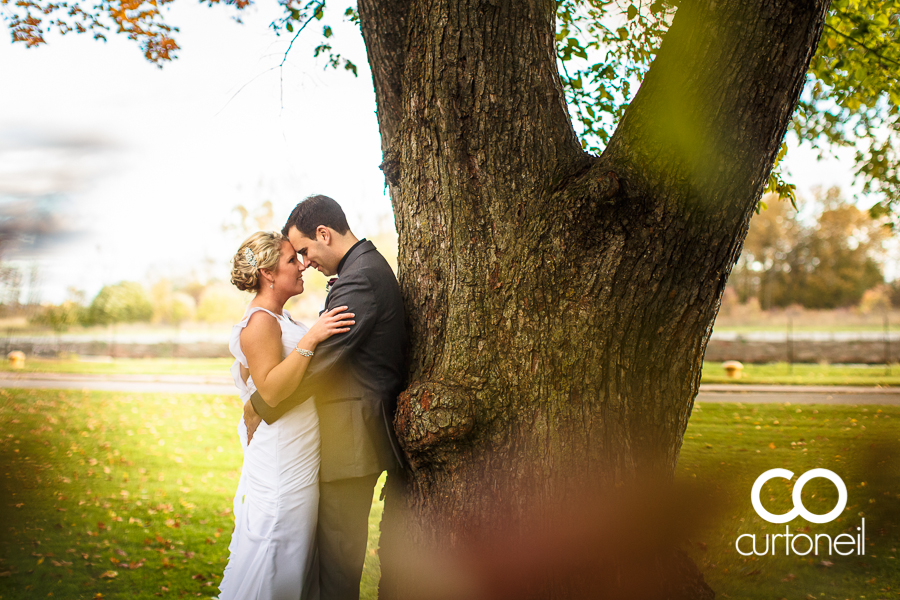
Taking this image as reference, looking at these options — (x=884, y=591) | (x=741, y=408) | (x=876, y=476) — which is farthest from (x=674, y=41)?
(x=741, y=408)

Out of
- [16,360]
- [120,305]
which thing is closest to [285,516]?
[16,360]

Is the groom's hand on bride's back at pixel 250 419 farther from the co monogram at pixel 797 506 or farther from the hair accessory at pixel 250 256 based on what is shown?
the co monogram at pixel 797 506

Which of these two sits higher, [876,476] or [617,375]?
[617,375]

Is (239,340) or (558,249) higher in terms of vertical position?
(558,249)

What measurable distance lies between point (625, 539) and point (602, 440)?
19.7 inches

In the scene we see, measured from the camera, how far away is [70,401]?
12.9 m

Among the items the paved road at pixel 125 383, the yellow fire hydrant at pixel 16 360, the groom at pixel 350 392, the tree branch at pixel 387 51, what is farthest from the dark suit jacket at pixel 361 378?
the yellow fire hydrant at pixel 16 360

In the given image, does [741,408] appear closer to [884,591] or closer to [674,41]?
[884,591]

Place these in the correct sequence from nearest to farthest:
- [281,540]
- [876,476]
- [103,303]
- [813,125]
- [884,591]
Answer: [281,540], [884,591], [876,476], [813,125], [103,303]

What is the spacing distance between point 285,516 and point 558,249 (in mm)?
2057

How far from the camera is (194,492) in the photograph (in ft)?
26.6

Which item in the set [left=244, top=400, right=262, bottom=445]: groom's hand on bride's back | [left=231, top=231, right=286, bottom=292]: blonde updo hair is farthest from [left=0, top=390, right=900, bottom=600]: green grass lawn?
[left=231, top=231, right=286, bottom=292]: blonde updo hair

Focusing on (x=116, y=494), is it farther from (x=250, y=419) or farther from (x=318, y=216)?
(x=318, y=216)

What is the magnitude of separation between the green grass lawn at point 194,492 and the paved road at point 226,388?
1.03 meters
